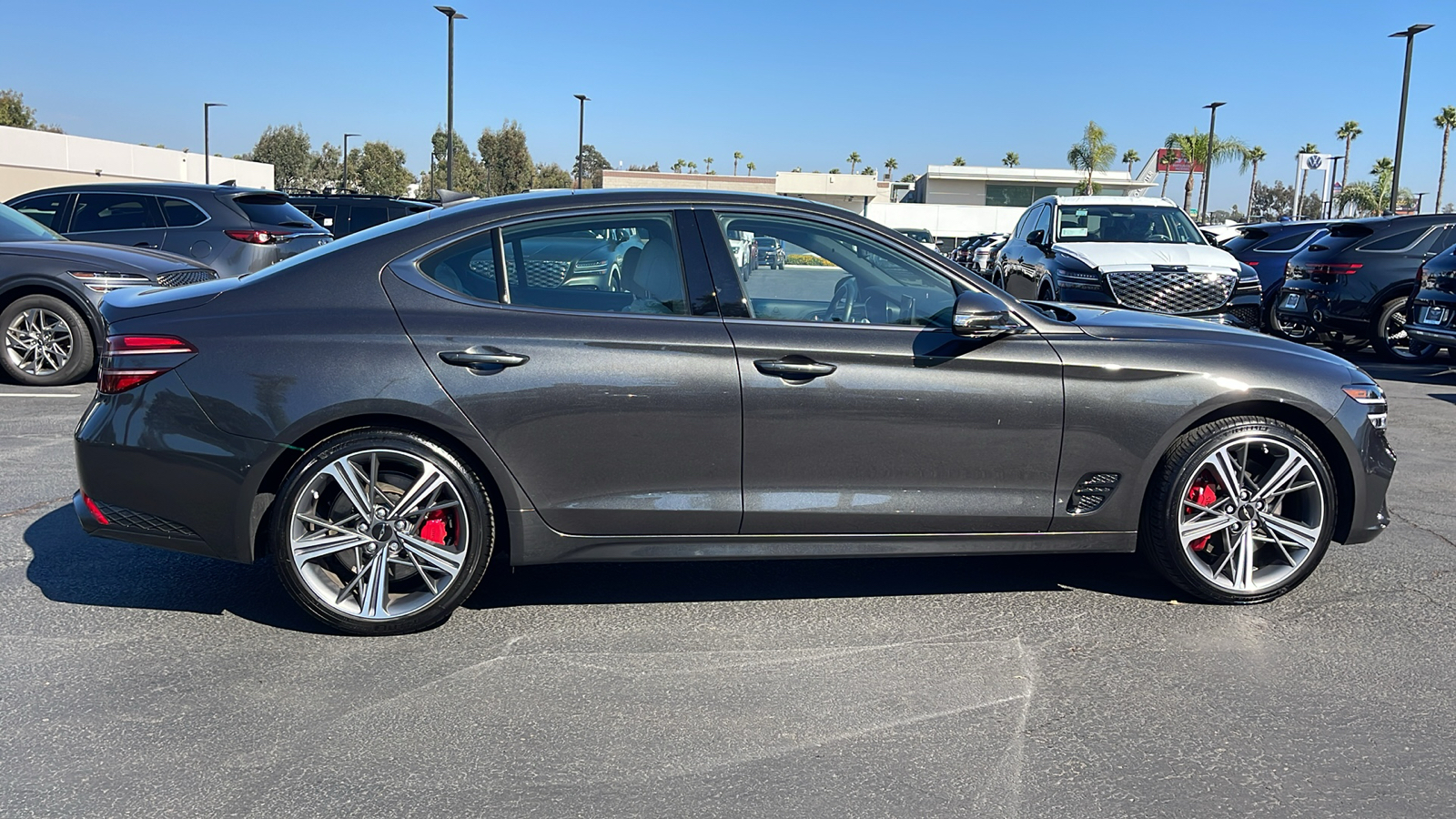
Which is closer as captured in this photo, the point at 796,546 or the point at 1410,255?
the point at 796,546

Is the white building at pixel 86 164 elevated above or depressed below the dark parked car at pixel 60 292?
above

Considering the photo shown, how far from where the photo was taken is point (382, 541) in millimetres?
3896

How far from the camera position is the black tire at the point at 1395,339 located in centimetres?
1222

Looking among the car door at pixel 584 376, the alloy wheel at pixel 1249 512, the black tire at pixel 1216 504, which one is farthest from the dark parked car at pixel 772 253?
the alloy wheel at pixel 1249 512

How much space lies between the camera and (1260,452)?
4332 millimetres

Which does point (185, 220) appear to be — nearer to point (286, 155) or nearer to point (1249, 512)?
point (1249, 512)

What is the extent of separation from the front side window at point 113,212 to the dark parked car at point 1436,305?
1250cm

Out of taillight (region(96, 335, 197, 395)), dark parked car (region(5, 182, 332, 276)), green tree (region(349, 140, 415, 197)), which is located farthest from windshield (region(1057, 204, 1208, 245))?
green tree (region(349, 140, 415, 197))

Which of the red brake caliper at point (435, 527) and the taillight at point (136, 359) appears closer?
the taillight at point (136, 359)

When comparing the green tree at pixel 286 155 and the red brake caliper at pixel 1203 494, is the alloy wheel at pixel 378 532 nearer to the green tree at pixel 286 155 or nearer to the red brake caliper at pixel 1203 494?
the red brake caliper at pixel 1203 494

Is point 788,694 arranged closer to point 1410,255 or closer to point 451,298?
point 451,298

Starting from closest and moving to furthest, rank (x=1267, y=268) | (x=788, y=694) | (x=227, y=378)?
(x=788, y=694), (x=227, y=378), (x=1267, y=268)

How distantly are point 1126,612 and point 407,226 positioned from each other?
3083mm

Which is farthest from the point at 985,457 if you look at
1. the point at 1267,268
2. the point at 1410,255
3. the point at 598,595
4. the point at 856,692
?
the point at 1267,268
